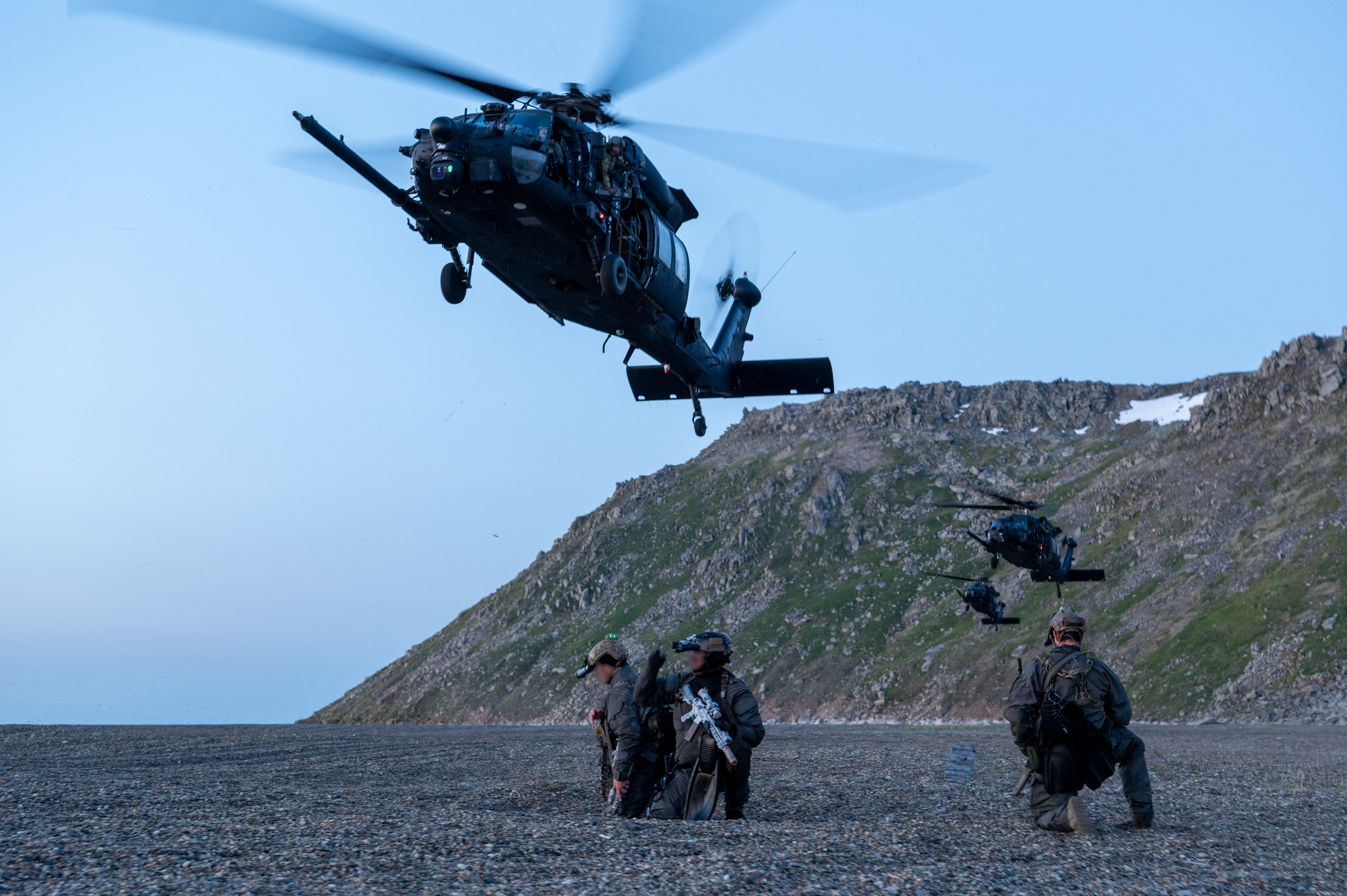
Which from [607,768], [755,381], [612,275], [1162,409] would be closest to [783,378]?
[755,381]

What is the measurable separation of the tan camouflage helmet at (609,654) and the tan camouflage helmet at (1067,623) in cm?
482

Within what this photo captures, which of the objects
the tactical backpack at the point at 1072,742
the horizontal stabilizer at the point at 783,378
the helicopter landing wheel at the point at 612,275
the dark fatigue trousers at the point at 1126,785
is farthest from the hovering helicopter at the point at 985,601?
the tactical backpack at the point at 1072,742

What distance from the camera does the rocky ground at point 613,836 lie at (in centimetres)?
734

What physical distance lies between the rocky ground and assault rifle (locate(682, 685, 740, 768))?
0.77 metres

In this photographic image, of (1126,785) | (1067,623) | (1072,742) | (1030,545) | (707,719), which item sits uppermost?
(1030,545)

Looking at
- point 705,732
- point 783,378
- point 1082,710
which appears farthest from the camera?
point 783,378

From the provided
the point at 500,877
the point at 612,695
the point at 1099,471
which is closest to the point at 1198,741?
the point at 612,695

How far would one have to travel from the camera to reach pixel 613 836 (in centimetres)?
934

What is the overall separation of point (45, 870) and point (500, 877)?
3435 mm

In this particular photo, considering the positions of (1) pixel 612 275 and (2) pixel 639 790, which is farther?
(1) pixel 612 275

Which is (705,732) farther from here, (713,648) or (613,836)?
(613,836)

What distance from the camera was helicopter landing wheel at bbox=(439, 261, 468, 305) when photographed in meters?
→ 19.9

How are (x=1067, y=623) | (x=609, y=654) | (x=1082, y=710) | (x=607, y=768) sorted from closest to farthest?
(x=1082, y=710)
(x=1067, y=623)
(x=609, y=654)
(x=607, y=768)

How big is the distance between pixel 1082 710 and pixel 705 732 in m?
4.04
